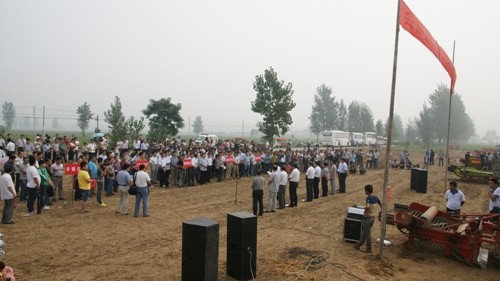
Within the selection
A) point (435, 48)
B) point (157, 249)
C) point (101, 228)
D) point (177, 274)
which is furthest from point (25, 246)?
point (435, 48)

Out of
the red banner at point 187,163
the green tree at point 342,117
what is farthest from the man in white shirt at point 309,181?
the green tree at point 342,117

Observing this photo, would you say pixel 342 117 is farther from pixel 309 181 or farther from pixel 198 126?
pixel 309 181

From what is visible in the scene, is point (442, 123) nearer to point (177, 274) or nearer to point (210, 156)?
point (210, 156)

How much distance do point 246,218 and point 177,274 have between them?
1991mm

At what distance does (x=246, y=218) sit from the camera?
287 inches

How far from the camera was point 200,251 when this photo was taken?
6.58m

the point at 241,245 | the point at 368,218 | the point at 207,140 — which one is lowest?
the point at 241,245

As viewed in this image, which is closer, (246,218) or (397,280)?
(246,218)

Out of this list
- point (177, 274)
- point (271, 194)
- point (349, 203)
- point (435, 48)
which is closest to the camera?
point (177, 274)

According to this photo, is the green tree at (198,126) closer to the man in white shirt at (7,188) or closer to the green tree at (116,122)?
the green tree at (116,122)

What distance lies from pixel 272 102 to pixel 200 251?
28698mm

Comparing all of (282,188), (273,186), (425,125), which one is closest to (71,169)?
(273,186)

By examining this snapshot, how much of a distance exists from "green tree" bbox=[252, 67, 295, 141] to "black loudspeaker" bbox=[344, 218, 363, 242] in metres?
24.3

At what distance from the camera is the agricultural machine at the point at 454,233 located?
8.77 m
